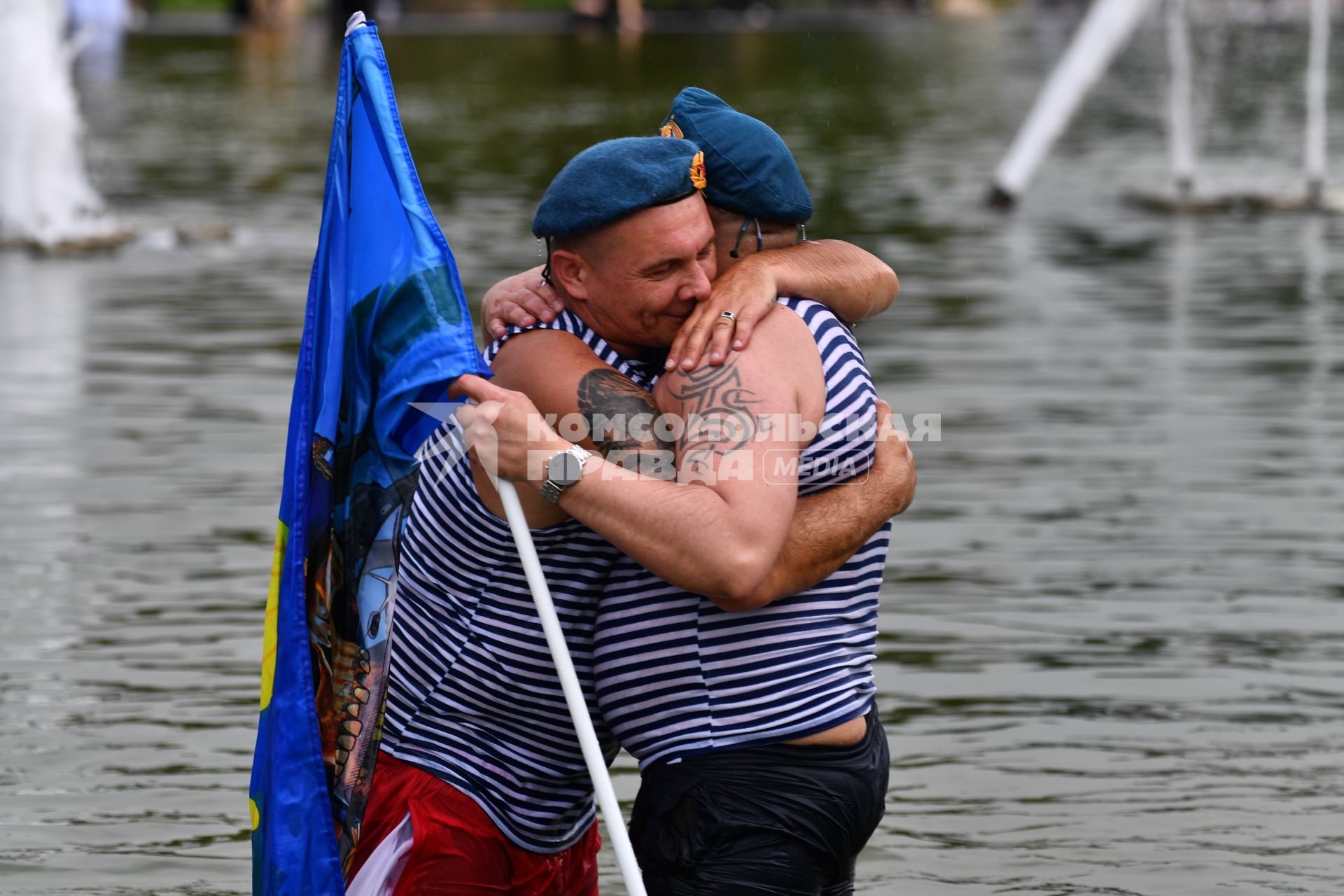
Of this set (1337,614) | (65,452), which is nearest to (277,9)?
(65,452)

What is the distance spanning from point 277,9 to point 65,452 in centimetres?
4304

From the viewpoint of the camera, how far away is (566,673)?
9.89 ft

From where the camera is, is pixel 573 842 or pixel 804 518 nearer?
pixel 804 518

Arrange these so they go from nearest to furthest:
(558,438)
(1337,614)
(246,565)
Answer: (558,438)
(1337,614)
(246,565)

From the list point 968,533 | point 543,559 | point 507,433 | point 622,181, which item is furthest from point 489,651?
point 968,533

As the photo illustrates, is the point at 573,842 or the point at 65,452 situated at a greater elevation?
the point at 573,842

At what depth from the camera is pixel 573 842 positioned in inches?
135

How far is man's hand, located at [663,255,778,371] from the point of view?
9.82 ft

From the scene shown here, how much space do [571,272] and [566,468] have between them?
A: 1.14 feet

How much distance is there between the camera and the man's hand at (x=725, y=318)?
2994 mm

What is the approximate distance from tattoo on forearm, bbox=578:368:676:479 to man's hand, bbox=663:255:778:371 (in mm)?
82

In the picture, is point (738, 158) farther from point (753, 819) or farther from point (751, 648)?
point (753, 819)

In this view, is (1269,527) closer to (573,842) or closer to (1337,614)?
(1337,614)

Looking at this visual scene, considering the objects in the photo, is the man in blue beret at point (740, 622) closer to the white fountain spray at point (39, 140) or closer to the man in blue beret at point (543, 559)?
the man in blue beret at point (543, 559)
